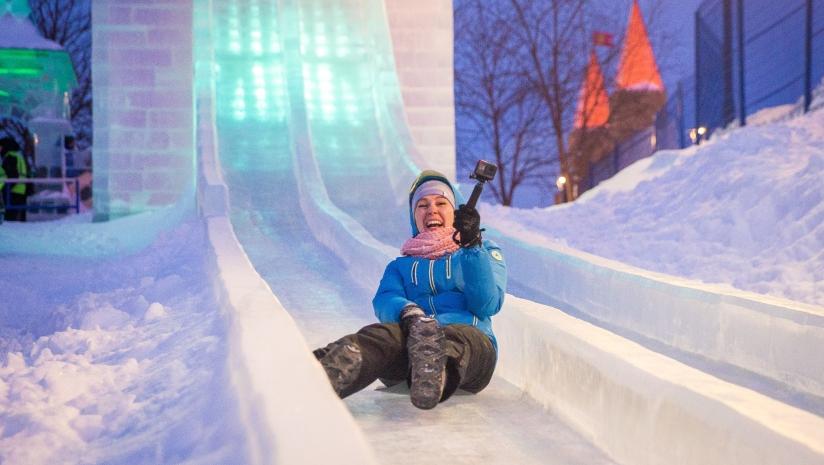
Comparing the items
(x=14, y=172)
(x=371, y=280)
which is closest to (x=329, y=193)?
(x=371, y=280)

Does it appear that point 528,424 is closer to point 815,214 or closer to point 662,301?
point 662,301

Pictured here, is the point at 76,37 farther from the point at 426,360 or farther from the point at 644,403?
the point at 644,403

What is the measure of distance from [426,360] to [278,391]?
1.03 m

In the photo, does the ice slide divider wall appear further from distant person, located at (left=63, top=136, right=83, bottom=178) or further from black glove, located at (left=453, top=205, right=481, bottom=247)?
distant person, located at (left=63, top=136, right=83, bottom=178)

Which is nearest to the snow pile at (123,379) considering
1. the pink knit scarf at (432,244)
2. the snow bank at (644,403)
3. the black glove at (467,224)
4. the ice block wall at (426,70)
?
the pink knit scarf at (432,244)

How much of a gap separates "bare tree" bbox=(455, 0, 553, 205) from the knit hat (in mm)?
19128

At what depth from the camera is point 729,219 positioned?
8047mm

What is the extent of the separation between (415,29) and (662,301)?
9175mm

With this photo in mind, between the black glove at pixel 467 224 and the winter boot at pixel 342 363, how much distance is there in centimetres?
60

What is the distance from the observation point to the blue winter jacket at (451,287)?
10.9 ft

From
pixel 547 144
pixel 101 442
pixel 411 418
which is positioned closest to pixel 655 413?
pixel 411 418

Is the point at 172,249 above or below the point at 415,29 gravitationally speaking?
below

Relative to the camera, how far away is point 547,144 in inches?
977

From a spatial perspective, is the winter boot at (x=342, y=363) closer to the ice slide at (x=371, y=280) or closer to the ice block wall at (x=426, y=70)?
the ice slide at (x=371, y=280)
